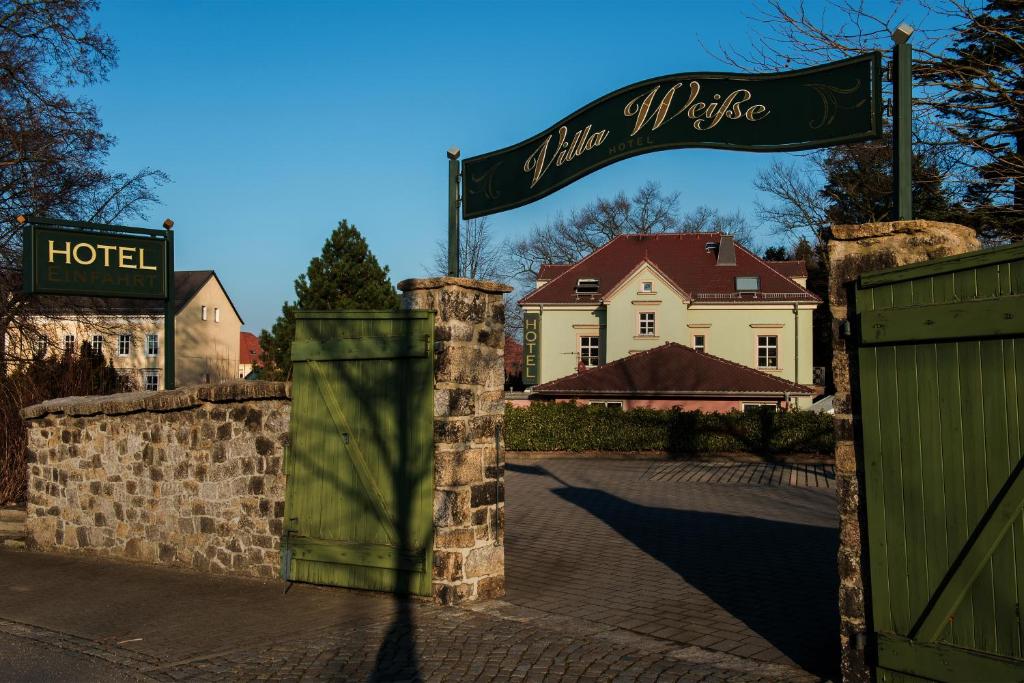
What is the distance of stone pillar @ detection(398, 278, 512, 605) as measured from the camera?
7664mm

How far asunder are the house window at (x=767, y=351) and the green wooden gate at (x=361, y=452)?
38498 millimetres

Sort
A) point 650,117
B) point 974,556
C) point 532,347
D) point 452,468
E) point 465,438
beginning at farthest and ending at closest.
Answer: point 532,347 < point 465,438 < point 452,468 < point 650,117 < point 974,556

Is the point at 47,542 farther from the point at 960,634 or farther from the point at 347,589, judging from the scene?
the point at 960,634

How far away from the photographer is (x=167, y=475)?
9727mm

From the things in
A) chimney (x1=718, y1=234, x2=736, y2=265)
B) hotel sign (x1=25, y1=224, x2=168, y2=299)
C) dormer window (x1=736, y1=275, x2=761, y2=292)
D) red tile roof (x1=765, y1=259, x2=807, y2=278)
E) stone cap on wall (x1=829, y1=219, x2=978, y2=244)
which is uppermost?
chimney (x1=718, y1=234, x2=736, y2=265)

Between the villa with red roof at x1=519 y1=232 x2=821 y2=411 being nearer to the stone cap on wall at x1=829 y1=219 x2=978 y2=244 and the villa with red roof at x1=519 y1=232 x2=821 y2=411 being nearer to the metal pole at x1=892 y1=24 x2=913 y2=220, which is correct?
the metal pole at x1=892 y1=24 x2=913 y2=220

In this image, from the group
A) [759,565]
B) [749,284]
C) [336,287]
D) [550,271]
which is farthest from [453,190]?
[550,271]

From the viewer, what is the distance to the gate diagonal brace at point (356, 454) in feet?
25.9

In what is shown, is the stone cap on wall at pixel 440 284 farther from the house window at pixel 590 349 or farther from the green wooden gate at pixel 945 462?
the house window at pixel 590 349

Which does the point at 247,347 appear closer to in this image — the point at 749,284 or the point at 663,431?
the point at 749,284

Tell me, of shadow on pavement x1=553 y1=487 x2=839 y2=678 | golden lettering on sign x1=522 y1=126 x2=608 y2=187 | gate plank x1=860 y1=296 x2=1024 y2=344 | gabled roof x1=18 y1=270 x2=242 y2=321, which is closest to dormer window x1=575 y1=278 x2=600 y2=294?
gabled roof x1=18 y1=270 x2=242 y2=321

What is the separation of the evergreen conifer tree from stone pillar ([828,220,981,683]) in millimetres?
31696

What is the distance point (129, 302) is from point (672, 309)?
24.2 m

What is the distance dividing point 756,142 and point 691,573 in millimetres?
4422
